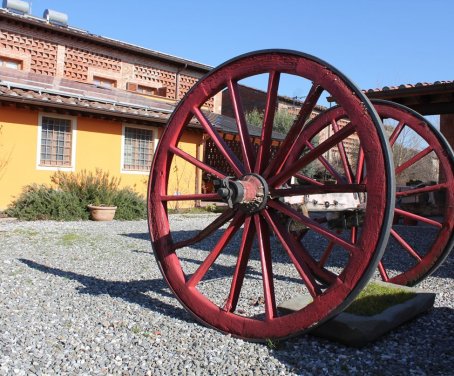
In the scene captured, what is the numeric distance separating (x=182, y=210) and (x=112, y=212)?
3084 mm

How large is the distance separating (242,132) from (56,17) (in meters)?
18.7

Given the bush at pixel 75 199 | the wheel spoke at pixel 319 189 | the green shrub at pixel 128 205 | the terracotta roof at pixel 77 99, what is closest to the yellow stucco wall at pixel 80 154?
the bush at pixel 75 199

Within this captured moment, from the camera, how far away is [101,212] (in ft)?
37.3

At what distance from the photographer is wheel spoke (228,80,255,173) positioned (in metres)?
3.38

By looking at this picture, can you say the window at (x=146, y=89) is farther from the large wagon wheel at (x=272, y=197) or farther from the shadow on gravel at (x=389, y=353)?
the shadow on gravel at (x=389, y=353)

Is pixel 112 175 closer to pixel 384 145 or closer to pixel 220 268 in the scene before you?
pixel 220 268

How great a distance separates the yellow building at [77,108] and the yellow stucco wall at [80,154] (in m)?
0.02

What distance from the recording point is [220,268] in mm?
5984

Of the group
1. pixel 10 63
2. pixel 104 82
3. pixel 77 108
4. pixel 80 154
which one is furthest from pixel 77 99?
pixel 104 82

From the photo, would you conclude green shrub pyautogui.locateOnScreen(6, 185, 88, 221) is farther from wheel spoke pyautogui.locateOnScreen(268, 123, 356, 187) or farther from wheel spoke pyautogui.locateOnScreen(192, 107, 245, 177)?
wheel spoke pyautogui.locateOnScreen(268, 123, 356, 187)

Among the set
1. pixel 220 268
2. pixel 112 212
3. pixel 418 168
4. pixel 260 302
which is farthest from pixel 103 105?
pixel 418 168

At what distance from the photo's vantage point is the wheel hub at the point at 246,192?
3078mm

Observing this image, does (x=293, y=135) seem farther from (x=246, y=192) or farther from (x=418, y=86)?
(x=418, y=86)

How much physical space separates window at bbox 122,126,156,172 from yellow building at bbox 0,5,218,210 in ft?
0.10
